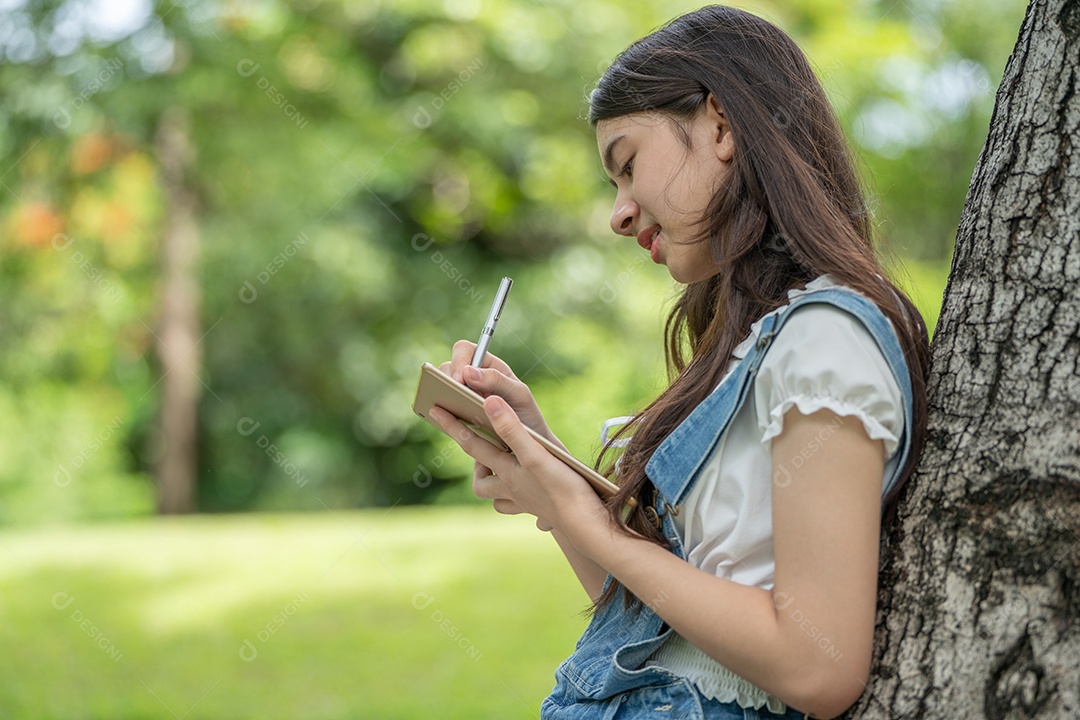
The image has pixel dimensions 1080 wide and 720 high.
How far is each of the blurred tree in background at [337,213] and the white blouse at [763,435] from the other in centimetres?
691

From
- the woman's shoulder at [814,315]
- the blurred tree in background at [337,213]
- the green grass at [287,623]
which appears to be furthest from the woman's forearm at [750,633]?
the blurred tree in background at [337,213]

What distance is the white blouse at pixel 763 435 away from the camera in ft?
3.64

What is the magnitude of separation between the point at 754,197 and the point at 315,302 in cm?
942

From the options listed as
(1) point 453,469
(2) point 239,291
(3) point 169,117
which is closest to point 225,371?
(2) point 239,291

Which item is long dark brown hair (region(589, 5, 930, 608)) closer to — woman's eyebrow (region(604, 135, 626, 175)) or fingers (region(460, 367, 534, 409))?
woman's eyebrow (region(604, 135, 626, 175))

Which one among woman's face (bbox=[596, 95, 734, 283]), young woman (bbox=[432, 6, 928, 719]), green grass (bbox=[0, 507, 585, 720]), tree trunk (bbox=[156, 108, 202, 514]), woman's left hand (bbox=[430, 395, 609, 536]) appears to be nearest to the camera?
young woman (bbox=[432, 6, 928, 719])

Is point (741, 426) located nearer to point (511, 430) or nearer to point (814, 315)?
point (814, 315)

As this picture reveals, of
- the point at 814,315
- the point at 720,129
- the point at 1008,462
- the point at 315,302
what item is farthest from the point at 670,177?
the point at 315,302

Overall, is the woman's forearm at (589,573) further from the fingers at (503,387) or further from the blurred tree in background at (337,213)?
the blurred tree in background at (337,213)

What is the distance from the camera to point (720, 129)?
138cm

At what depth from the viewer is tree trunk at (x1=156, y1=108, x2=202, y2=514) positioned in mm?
9133

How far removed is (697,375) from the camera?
4.51 feet

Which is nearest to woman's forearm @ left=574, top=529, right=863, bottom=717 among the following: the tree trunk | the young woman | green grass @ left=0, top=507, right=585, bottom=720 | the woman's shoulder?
the young woman

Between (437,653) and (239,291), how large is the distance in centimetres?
618
